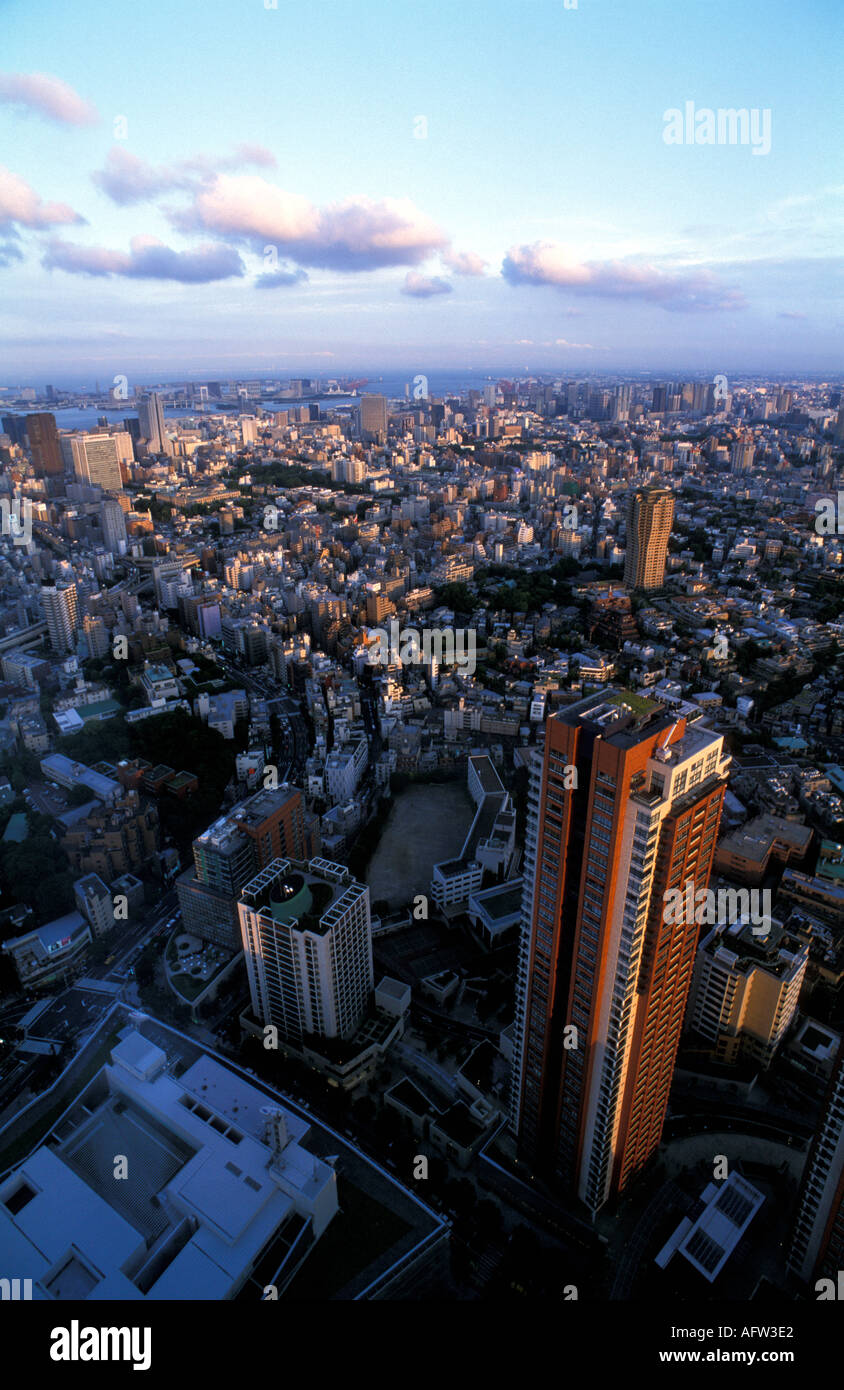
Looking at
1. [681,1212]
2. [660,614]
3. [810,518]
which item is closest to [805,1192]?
[681,1212]

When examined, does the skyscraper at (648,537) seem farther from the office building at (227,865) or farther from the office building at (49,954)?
the office building at (49,954)

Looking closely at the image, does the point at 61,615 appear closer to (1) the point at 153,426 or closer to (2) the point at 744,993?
(2) the point at 744,993

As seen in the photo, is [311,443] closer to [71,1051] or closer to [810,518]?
[810,518]

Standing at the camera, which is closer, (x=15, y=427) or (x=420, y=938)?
(x=420, y=938)

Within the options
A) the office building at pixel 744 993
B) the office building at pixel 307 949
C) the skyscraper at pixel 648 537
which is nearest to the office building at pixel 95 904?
the office building at pixel 307 949

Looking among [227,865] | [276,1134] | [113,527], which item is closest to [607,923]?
[276,1134]
